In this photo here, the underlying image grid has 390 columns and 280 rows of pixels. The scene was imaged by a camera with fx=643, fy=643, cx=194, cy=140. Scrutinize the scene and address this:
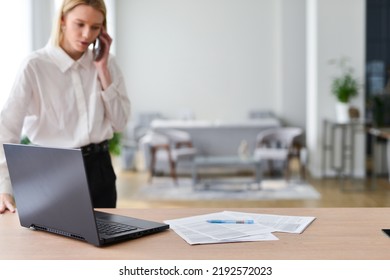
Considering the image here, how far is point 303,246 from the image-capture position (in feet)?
5.63

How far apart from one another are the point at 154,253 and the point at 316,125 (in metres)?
7.80

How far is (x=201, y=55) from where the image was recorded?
1318 centimetres

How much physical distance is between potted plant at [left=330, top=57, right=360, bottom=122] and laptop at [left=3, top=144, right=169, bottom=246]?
7001mm

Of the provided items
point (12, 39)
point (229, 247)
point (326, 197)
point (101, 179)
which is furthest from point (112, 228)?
point (326, 197)

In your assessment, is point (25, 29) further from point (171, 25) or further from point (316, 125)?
point (171, 25)

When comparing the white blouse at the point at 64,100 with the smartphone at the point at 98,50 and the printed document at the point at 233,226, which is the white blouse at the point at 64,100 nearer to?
the smartphone at the point at 98,50

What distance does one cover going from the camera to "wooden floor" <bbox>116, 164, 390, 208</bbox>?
7.07 meters

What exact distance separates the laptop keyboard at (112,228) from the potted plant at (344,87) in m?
7.07

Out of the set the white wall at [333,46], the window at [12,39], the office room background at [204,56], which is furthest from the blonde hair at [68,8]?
the office room background at [204,56]

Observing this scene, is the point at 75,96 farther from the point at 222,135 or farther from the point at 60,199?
the point at 222,135

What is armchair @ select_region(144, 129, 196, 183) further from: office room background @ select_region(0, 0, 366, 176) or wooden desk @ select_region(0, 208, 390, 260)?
wooden desk @ select_region(0, 208, 390, 260)

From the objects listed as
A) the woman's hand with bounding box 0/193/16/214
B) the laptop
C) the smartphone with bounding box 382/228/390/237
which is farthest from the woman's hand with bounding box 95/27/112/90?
the smartphone with bounding box 382/228/390/237

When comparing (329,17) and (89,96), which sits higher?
(329,17)

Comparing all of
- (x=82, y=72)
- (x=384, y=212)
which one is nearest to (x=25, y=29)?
(x=82, y=72)
